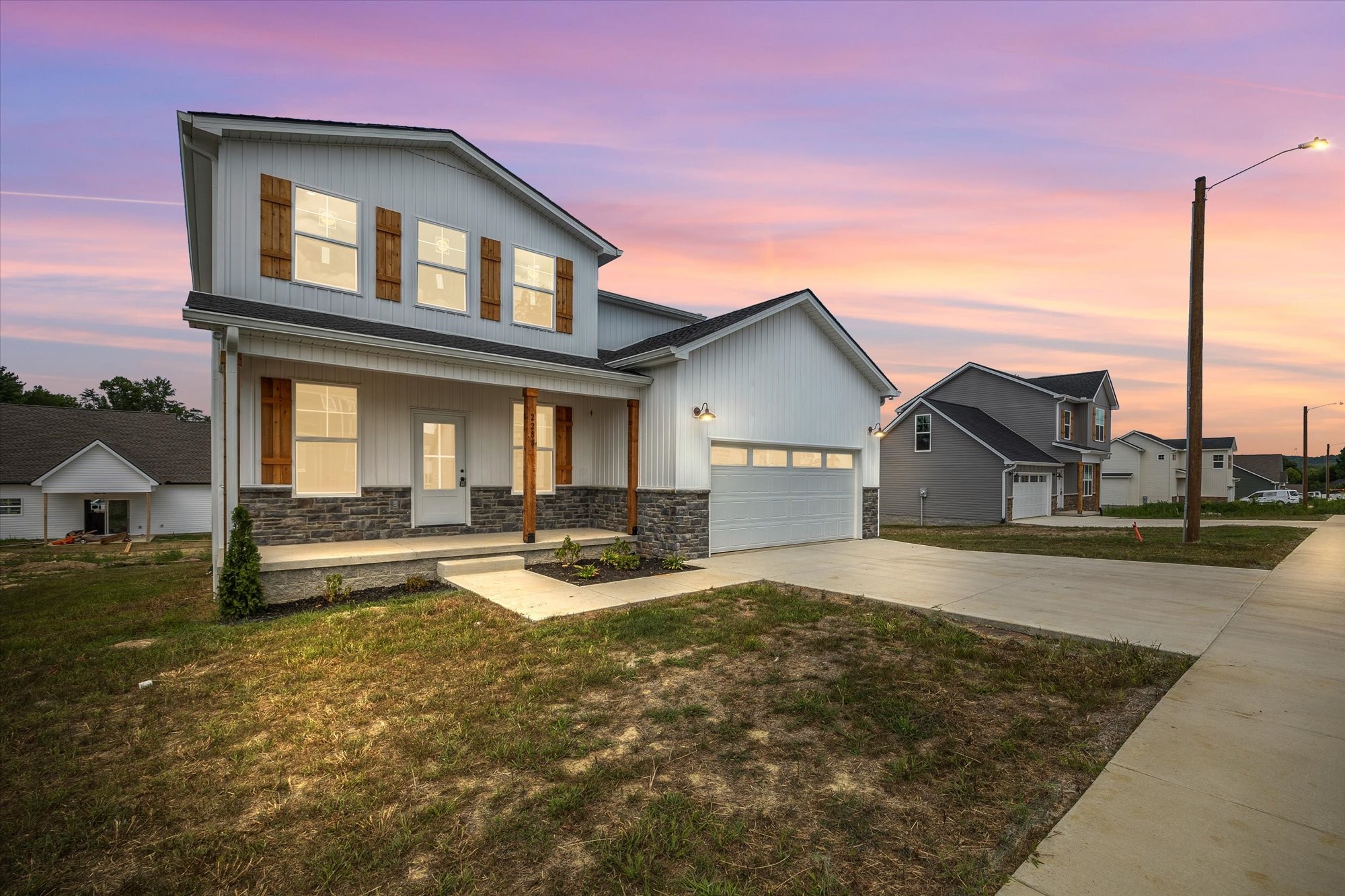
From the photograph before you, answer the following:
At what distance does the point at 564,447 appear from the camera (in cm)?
1198

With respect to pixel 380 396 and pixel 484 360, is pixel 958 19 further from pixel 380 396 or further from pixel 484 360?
pixel 380 396

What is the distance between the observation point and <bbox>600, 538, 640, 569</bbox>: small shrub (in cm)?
967

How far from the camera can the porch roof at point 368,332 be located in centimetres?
707

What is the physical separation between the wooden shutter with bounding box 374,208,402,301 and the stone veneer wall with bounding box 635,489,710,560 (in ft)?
19.1

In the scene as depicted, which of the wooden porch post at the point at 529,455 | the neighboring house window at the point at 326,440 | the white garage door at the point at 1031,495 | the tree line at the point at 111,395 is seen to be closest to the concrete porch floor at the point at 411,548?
the wooden porch post at the point at 529,455

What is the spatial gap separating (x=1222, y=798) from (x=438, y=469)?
1052cm

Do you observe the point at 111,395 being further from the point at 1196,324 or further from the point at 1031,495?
the point at 1196,324

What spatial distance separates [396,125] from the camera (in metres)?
9.64

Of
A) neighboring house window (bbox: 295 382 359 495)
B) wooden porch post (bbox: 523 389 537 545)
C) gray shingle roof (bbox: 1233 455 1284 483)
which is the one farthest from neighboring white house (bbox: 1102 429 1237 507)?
neighboring house window (bbox: 295 382 359 495)

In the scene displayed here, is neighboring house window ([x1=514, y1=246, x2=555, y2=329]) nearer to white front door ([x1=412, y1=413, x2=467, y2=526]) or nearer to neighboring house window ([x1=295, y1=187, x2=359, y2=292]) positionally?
white front door ([x1=412, y1=413, x2=467, y2=526])

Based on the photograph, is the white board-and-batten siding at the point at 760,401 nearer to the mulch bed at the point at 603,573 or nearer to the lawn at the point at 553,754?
the mulch bed at the point at 603,573

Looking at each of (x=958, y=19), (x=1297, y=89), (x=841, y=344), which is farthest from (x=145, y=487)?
(x=1297, y=89)

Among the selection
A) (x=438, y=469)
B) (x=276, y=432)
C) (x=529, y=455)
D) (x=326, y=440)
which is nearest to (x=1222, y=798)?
(x=529, y=455)

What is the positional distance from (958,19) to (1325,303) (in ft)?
60.4
